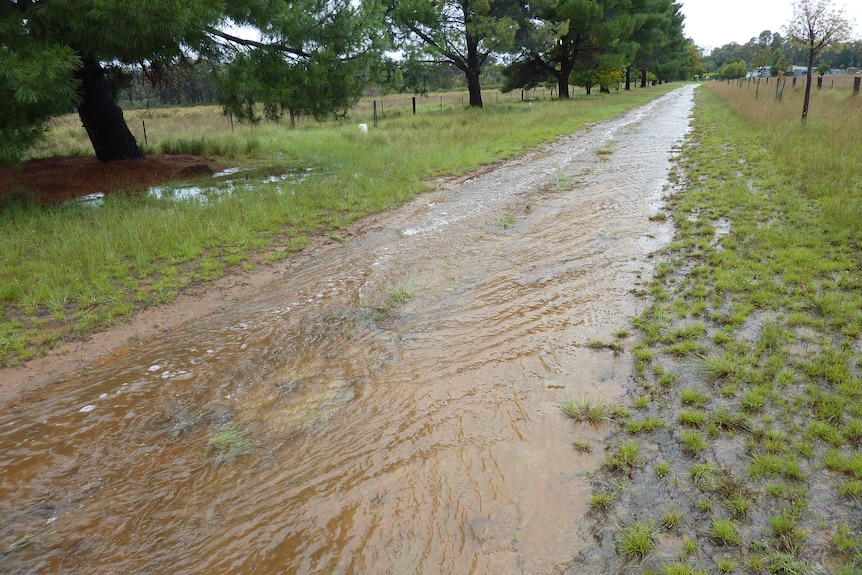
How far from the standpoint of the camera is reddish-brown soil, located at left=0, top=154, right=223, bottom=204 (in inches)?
352

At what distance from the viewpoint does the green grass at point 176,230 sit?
4840 millimetres

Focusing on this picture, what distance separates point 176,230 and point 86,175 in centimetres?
524

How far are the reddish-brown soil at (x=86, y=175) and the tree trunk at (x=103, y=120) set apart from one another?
39cm

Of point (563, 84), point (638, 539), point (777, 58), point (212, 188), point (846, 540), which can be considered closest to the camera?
point (846, 540)

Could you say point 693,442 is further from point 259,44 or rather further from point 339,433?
point 259,44

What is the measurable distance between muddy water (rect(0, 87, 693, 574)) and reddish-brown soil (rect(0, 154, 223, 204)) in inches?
243

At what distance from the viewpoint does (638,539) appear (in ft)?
7.41

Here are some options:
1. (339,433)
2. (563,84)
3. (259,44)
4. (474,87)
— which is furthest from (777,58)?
(339,433)

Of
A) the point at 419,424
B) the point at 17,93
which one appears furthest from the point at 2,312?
the point at 419,424

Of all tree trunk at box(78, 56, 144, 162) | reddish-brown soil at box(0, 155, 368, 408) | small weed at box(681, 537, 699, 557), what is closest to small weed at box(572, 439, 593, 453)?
small weed at box(681, 537, 699, 557)

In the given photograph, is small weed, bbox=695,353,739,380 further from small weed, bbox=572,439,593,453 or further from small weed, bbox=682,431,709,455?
small weed, bbox=572,439,593,453

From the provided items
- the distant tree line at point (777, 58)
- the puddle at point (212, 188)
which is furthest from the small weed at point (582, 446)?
the distant tree line at point (777, 58)

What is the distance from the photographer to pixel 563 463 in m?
2.80

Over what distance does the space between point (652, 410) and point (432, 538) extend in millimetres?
1701
